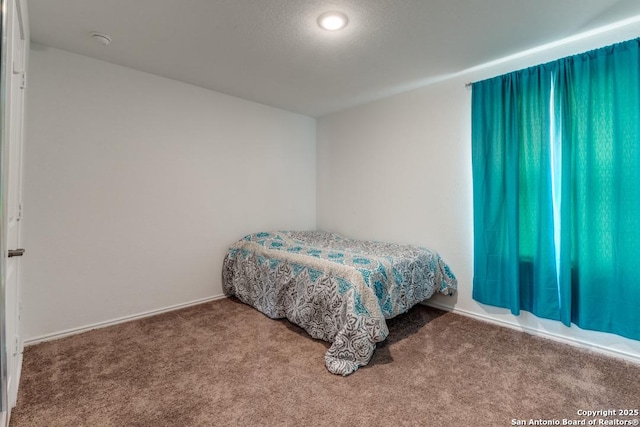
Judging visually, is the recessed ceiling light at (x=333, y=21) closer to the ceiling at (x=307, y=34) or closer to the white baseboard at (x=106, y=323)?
the ceiling at (x=307, y=34)

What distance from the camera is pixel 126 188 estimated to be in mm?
2682

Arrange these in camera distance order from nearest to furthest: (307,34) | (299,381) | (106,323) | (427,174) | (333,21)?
(299,381) → (333,21) → (307,34) → (106,323) → (427,174)

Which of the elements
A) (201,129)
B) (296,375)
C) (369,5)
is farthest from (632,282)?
(201,129)

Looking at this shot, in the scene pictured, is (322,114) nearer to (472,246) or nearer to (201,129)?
(201,129)

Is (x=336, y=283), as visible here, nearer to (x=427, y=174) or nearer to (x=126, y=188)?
(x=427, y=174)

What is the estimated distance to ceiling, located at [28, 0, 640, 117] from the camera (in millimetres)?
1836

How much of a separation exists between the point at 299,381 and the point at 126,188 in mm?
2205

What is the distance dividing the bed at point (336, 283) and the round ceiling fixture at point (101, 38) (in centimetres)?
205

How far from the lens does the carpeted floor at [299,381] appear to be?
155 centimetres

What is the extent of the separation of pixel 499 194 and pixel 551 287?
805 millimetres

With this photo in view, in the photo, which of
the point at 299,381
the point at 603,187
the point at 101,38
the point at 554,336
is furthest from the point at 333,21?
the point at 554,336

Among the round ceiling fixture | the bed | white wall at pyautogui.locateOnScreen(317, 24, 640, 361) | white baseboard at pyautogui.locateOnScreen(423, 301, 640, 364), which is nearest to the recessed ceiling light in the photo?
white wall at pyautogui.locateOnScreen(317, 24, 640, 361)

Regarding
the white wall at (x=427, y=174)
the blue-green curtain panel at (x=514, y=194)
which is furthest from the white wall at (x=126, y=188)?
the blue-green curtain panel at (x=514, y=194)

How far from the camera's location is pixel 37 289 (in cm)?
230
